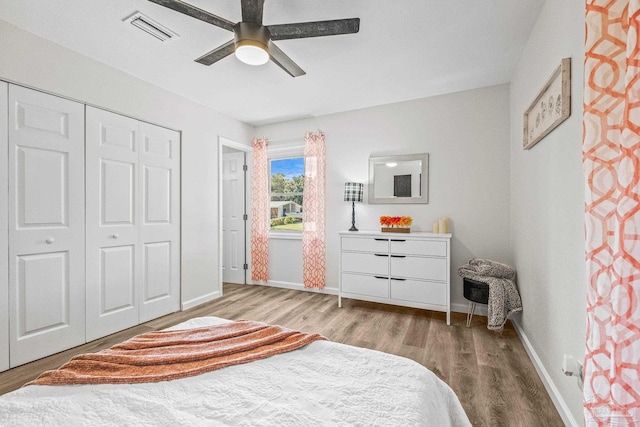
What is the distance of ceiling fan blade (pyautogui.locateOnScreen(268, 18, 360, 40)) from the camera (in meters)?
1.65

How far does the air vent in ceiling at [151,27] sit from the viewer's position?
2029 millimetres

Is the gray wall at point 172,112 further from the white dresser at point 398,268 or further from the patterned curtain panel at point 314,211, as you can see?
the white dresser at point 398,268

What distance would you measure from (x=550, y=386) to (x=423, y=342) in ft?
3.04

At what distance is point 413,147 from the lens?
3582mm

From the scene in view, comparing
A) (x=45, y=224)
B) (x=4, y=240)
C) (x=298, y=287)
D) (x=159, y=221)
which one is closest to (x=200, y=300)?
(x=159, y=221)

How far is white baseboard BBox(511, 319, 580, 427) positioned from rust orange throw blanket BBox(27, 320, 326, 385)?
1.42m

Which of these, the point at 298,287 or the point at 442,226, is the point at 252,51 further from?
the point at 298,287

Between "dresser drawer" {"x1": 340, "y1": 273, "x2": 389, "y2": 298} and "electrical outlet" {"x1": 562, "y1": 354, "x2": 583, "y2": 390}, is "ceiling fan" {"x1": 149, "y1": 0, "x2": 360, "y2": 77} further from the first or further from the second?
"dresser drawer" {"x1": 340, "y1": 273, "x2": 389, "y2": 298}

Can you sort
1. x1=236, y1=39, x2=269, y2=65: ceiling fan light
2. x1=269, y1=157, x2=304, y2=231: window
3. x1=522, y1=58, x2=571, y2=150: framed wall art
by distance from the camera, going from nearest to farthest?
x1=522, y1=58, x2=571, y2=150: framed wall art
x1=236, y1=39, x2=269, y2=65: ceiling fan light
x1=269, y1=157, x2=304, y2=231: window

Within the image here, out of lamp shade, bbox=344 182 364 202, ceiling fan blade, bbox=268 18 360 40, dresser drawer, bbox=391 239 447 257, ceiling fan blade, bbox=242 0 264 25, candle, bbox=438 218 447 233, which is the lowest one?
dresser drawer, bbox=391 239 447 257

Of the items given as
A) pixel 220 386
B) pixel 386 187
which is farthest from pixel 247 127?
pixel 220 386

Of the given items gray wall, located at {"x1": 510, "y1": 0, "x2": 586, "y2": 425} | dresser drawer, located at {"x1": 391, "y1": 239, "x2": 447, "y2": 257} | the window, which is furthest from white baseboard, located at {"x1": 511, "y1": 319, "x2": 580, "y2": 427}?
the window

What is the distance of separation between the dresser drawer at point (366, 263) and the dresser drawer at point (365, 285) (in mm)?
72

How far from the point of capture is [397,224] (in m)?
3.37
